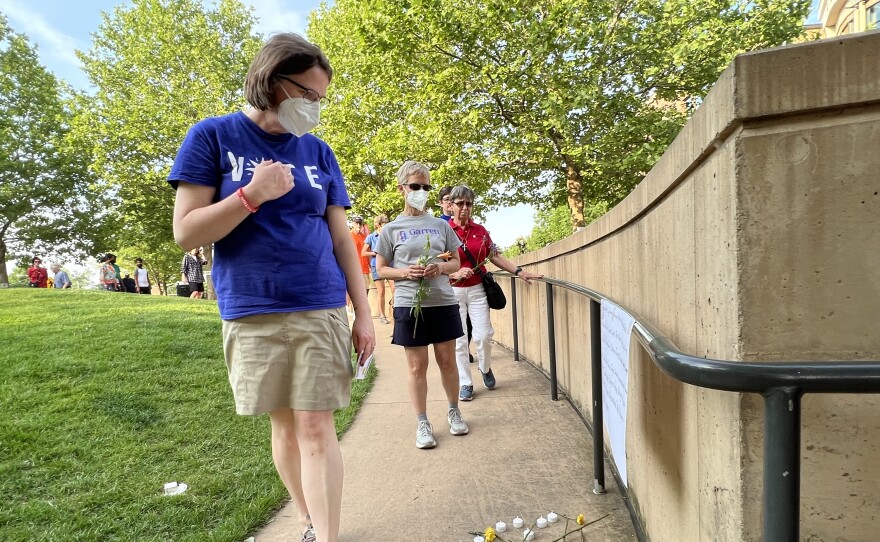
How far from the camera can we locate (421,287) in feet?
Answer: 11.0

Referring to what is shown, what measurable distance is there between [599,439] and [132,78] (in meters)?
24.4

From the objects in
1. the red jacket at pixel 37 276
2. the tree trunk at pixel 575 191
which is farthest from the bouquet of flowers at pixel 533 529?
the red jacket at pixel 37 276

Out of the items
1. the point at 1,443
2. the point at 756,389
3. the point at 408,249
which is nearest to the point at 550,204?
the point at 408,249

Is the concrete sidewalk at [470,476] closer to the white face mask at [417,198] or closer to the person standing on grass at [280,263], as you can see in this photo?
the person standing on grass at [280,263]

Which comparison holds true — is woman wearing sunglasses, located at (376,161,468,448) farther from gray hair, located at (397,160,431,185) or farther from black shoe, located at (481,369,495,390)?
black shoe, located at (481,369,495,390)

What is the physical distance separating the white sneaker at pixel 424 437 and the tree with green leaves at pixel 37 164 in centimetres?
2366

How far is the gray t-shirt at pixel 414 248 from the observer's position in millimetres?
3447

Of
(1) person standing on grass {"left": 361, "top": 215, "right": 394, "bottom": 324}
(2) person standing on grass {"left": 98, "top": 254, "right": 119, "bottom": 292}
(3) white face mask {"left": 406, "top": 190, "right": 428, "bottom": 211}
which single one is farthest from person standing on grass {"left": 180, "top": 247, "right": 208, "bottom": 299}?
(3) white face mask {"left": 406, "top": 190, "right": 428, "bottom": 211}

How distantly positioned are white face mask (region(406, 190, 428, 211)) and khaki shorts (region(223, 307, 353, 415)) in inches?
63.2

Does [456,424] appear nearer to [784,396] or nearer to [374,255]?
[784,396]

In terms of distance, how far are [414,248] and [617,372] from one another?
5.85 ft

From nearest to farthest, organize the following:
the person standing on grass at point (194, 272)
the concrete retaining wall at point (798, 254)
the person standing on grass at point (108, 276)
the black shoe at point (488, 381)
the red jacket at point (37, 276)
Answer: the concrete retaining wall at point (798, 254) → the black shoe at point (488, 381) → the person standing on grass at point (194, 272) → the person standing on grass at point (108, 276) → the red jacket at point (37, 276)

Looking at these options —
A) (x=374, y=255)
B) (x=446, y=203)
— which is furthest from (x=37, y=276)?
(x=446, y=203)

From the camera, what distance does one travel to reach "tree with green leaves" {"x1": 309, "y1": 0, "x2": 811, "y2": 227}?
10.3 m
